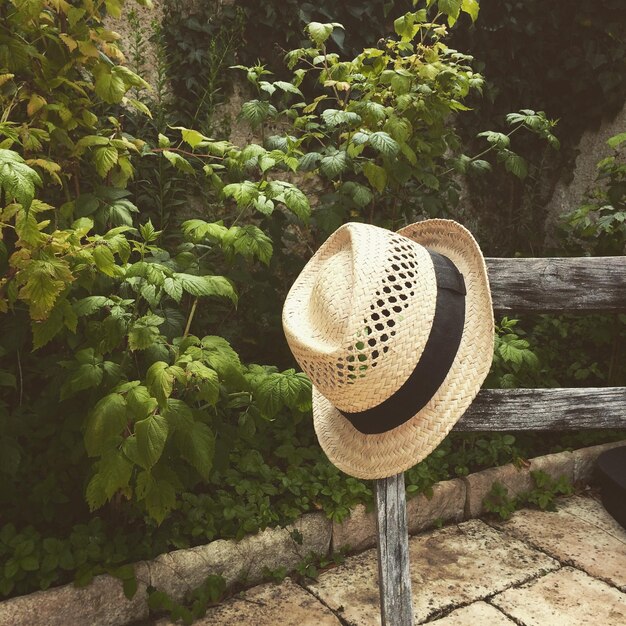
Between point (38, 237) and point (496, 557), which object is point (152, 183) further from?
point (496, 557)

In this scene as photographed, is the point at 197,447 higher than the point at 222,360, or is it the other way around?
the point at 222,360

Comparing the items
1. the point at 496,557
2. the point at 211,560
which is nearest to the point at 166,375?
the point at 211,560

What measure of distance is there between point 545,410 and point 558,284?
0.43 metres

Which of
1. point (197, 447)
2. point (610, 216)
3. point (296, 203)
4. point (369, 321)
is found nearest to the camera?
point (369, 321)

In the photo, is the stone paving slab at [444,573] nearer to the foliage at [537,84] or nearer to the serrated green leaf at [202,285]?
the serrated green leaf at [202,285]

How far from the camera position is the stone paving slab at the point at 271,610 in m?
2.49

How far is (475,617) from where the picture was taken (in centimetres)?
256

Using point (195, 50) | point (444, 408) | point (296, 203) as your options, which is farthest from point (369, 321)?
point (195, 50)

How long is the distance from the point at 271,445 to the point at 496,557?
49.6 inches

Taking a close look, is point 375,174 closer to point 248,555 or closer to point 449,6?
point 449,6

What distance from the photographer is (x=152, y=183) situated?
349 centimetres

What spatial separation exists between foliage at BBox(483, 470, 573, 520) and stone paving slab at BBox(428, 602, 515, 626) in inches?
31.5

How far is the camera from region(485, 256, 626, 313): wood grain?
2.03 metres

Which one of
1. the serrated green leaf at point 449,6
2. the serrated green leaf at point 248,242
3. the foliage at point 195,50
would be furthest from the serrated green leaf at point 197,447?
the serrated green leaf at point 449,6
